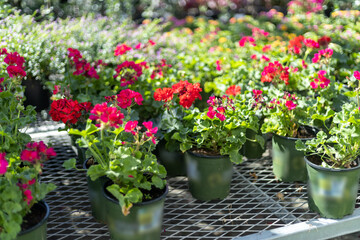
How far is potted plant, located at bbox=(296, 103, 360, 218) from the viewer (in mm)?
2136

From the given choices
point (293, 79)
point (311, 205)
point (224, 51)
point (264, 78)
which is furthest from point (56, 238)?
point (224, 51)

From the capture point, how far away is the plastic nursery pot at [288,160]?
2555mm

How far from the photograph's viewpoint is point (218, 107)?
2.35 m

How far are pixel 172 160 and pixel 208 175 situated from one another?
16.1 inches

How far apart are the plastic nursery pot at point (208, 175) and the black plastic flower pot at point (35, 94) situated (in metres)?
1.49

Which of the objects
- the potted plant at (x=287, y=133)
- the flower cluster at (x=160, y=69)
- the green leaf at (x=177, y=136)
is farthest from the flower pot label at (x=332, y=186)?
the flower cluster at (x=160, y=69)

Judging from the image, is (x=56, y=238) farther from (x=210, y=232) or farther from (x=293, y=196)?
(x=293, y=196)

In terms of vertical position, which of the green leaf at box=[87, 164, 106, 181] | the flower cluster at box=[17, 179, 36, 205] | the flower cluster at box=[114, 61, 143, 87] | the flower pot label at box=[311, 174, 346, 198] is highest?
the flower cluster at box=[114, 61, 143, 87]

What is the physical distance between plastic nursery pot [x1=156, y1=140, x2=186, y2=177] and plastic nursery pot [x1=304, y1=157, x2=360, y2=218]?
873 millimetres

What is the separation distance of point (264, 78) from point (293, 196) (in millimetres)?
811

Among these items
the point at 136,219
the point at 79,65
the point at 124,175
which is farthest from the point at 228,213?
the point at 79,65

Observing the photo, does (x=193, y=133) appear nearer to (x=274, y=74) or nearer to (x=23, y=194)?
(x=274, y=74)

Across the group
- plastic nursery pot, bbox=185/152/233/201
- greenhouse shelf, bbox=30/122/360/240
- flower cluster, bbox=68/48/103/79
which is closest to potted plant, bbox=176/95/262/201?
plastic nursery pot, bbox=185/152/233/201

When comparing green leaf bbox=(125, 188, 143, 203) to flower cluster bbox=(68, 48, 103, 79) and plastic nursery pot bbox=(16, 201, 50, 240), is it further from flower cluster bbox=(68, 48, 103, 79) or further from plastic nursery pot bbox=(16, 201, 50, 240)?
flower cluster bbox=(68, 48, 103, 79)
